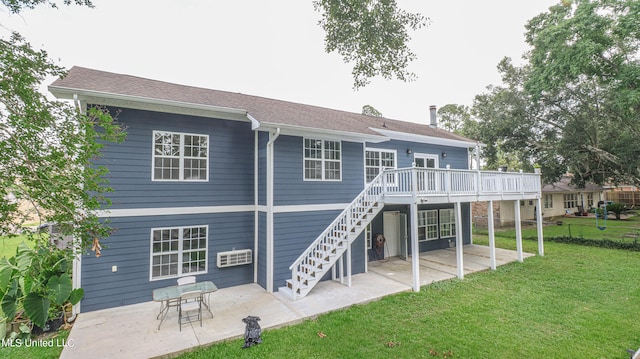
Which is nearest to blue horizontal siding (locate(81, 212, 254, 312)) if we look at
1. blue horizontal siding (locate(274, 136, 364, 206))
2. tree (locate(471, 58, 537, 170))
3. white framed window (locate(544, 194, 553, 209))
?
blue horizontal siding (locate(274, 136, 364, 206))

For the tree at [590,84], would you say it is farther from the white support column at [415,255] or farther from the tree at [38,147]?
the tree at [38,147]

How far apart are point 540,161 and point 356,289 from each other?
18186mm

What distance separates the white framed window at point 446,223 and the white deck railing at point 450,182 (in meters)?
3.16

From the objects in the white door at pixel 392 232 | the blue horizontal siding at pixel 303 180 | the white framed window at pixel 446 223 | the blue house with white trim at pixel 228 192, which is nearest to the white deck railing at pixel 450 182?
the blue house with white trim at pixel 228 192

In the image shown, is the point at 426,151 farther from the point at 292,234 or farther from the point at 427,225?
the point at 292,234

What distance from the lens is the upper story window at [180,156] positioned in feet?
23.9

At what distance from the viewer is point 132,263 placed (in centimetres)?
685

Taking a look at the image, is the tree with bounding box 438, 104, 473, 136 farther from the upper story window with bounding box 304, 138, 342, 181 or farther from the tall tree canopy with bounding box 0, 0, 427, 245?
the tall tree canopy with bounding box 0, 0, 427, 245

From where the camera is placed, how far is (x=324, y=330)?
5527 millimetres

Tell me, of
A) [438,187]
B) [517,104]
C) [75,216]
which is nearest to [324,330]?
[75,216]

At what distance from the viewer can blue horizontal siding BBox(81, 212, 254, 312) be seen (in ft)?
21.3

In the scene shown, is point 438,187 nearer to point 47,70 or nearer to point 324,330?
point 324,330

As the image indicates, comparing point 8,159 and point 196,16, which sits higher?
point 196,16

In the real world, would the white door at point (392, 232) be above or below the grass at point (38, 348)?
above
